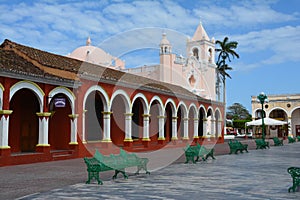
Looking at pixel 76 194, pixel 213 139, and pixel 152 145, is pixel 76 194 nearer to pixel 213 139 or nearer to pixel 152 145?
pixel 152 145

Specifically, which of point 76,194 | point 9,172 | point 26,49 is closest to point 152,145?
point 26,49

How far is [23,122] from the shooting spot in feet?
56.1

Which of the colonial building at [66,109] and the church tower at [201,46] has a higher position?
the church tower at [201,46]

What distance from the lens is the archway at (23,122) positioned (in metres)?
16.5

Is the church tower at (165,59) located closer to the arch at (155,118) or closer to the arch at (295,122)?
the arch at (155,118)

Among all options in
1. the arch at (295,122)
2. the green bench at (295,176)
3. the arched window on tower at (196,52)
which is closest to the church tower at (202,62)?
the arched window on tower at (196,52)

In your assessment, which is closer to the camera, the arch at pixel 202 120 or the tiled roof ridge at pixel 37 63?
the tiled roof ridge at pixel 37 63

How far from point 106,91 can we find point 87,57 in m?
19.3

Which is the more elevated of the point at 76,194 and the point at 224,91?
the point at 224,91

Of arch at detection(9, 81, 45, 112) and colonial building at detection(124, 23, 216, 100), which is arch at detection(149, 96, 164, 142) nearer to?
arch at detection(9, 81, 45, 112)

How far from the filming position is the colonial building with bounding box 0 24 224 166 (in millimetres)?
14297

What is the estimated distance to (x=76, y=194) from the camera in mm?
7566

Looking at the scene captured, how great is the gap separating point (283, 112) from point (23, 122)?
142 ft

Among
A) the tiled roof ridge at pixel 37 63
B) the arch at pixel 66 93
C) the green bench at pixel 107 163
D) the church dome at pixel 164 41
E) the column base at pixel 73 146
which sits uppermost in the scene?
the church dome at pixel 164 41
